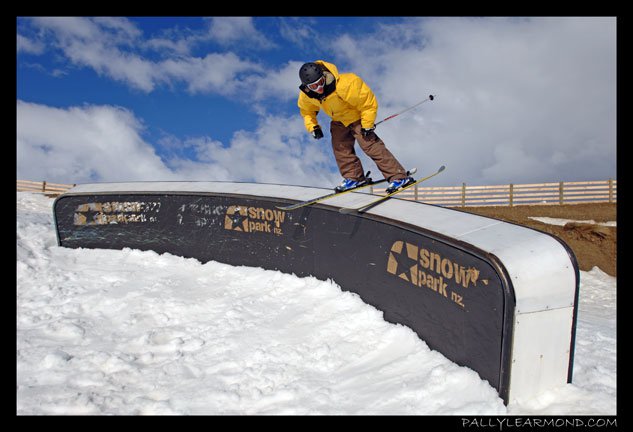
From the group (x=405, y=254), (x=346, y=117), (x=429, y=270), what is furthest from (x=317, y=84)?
(x=429, y=270)

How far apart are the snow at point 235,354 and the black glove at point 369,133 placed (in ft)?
6.83

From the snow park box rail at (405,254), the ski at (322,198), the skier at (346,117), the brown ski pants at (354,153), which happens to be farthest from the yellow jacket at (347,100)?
the snow park box rail at (405,254)

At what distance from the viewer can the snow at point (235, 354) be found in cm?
348

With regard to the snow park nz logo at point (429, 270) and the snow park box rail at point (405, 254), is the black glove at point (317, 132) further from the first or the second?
the snow park nz logo at point (429, 270)

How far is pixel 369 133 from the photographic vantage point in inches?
237

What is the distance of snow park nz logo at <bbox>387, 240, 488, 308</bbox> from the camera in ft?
12.0

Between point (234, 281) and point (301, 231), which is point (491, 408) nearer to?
point (301, 231)

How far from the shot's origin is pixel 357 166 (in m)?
6.70

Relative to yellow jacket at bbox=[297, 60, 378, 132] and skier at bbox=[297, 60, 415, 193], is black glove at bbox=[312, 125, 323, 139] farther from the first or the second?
yellow jacket at bbox=[297, 60, 378, 132]

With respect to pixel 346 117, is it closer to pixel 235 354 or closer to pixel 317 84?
pixel 317 84

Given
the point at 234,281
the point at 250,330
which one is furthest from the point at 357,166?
the point at 250,330

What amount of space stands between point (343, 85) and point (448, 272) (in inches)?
115
